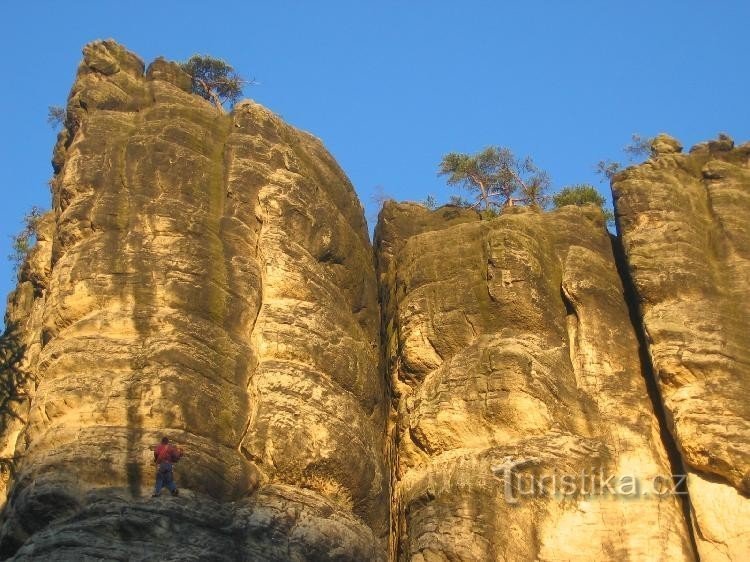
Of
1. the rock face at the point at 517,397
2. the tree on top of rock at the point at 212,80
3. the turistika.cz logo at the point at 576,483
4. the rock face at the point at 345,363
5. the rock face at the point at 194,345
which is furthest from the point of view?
the tree on top of rock at the point at 212,80

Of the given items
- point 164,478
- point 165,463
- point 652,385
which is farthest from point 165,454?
point 652,385

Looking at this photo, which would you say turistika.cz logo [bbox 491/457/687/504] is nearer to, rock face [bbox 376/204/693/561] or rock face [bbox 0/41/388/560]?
rock face [bbox 376/204/693/561]

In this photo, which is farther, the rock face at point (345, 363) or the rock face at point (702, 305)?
the rock face at point (702, 305)

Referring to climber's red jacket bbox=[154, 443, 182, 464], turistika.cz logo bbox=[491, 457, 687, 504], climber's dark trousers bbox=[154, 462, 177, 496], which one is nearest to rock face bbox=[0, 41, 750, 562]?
turistika.cz logo bbox=[491, 457, 687, 504]

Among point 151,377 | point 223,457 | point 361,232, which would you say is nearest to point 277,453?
point 223,457

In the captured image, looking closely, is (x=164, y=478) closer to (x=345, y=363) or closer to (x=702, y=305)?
(x=345, y=363)

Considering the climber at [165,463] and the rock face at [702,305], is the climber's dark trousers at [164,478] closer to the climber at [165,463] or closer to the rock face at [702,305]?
the climber at [165,463]

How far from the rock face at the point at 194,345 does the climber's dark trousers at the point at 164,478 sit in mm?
287

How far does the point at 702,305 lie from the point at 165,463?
12.1 meters

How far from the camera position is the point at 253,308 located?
85.1 feet

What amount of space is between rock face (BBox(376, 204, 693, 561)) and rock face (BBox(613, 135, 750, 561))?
1.12m

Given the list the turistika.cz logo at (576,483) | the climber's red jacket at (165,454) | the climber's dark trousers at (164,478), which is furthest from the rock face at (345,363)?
the climber's red jacket at (165,454)

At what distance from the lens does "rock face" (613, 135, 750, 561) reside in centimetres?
2298

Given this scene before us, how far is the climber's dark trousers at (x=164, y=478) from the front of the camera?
69.9 ft
